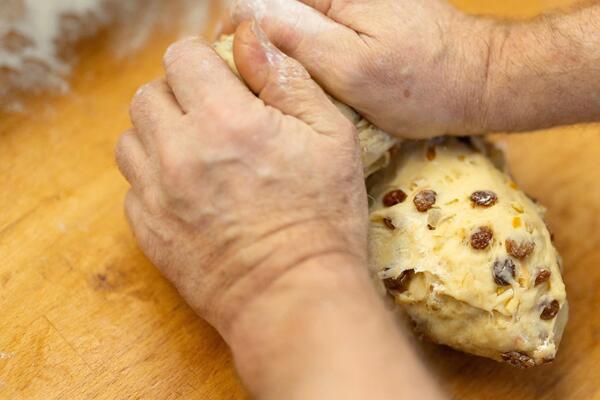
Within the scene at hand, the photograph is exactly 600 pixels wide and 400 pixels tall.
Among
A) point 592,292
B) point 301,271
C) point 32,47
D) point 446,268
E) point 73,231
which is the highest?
point 32,47

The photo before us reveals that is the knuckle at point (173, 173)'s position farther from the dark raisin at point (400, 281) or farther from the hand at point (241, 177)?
the dark raisin at point (400, 281)

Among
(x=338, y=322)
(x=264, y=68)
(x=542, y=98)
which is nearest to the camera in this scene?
(x=338, y=322)

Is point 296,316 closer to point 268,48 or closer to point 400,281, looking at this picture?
point 400,281

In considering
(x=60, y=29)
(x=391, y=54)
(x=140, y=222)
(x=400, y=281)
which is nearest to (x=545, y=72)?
(x=391, y=54)

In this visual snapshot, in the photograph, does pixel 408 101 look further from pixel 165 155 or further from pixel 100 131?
pixel 100 131

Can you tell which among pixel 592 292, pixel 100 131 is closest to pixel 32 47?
pixel 100 131

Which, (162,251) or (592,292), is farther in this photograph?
(592,292)

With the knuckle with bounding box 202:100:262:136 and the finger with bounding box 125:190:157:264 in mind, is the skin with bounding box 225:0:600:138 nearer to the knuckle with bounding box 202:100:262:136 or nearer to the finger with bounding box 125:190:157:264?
the knuckle with bounding box 202:100:262:136
